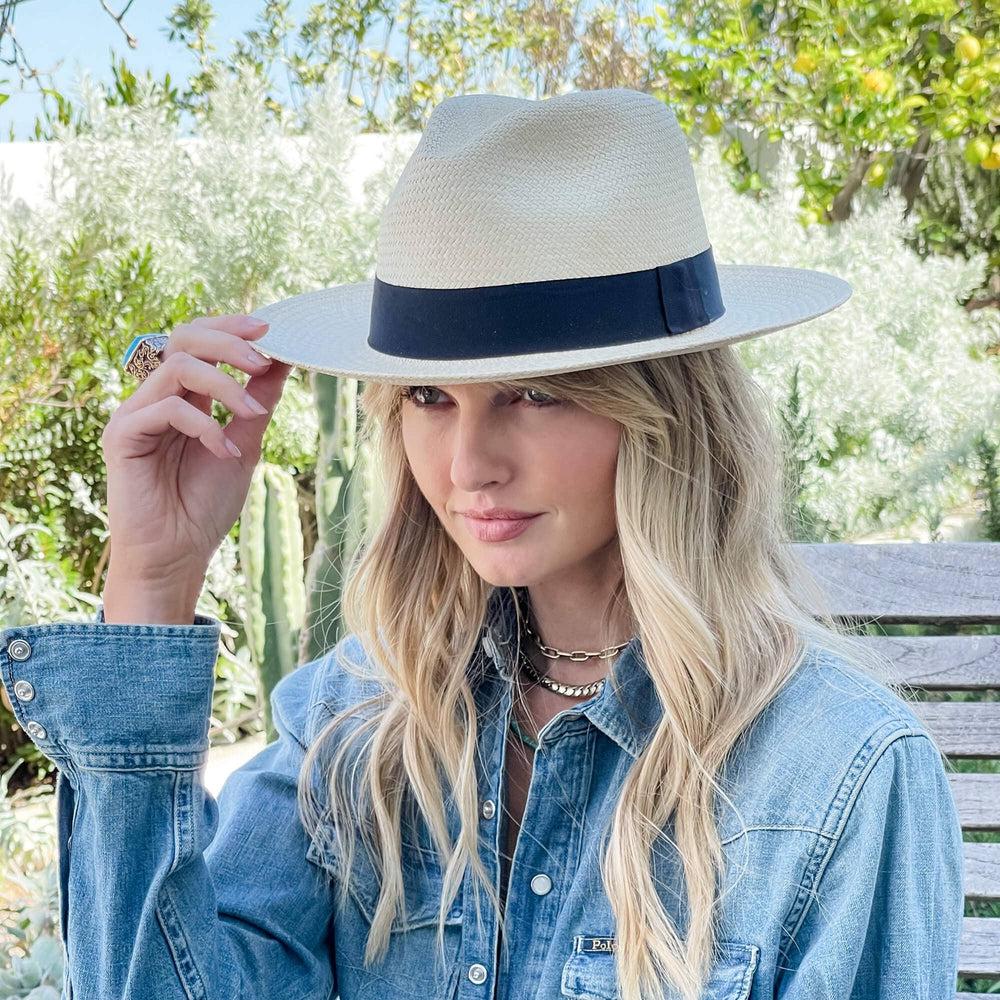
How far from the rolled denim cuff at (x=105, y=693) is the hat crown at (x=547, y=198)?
489 millimetres

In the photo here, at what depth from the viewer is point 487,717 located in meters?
1.56

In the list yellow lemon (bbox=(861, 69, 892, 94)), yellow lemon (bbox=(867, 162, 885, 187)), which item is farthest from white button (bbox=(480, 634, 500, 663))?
yellow lemon (bbox=(867, 162, 885, 187))

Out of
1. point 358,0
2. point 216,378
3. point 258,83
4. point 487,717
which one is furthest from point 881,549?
point 358,0

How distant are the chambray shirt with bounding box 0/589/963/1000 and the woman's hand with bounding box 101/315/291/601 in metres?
0.09

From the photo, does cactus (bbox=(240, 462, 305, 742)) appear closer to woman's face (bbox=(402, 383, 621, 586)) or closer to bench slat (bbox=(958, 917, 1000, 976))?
bench slat (bbox=(958, 917, 1000, 976))

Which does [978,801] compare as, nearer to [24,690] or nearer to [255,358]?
[255,358]

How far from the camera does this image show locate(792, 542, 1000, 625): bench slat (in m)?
2.46

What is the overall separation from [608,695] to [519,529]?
0.25 meters

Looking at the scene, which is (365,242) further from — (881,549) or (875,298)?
(881,549)

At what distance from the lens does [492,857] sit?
4.83ft

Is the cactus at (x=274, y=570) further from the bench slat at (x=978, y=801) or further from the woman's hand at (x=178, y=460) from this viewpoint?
the woman's hand at (x=178, y=460)

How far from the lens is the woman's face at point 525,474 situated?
1.32 meters

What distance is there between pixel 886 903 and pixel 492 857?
1.48ft

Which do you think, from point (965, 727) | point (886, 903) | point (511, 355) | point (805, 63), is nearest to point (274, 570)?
point (965, 727)
